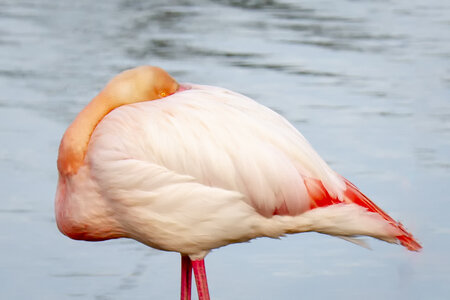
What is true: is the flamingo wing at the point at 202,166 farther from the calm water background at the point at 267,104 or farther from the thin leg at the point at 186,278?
the calm water background at the point at 267,104

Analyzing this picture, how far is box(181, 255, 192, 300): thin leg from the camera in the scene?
3.94 metres

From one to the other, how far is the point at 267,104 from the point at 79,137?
124 inches

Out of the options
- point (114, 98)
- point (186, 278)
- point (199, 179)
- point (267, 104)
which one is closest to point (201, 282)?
point (186, 278)

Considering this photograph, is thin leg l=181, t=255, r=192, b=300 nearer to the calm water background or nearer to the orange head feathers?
the calm water background

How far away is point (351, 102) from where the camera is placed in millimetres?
6992

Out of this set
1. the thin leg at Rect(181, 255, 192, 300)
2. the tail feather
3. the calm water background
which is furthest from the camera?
the calm water background

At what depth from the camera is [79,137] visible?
3.77 meters

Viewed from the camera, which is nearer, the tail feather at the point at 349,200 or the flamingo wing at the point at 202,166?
the flamingo wing at the point at 202,166

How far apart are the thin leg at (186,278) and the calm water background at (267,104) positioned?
0.96ft

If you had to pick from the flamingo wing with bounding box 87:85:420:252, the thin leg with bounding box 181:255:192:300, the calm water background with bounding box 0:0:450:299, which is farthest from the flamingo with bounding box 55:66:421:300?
the calm water background with bounding box 0:0:450:299

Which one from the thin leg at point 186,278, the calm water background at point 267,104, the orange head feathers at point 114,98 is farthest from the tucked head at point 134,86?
the calm water background at point 267,104

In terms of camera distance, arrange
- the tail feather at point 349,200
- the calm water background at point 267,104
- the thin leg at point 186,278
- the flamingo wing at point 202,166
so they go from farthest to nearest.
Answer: the calm water background at point 267,104, the thin leg at point 186,278, the tail feather at point 349,200, the flamingo wing at point 202,166

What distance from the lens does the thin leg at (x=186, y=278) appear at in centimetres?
394

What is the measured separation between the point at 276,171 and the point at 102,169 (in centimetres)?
66
